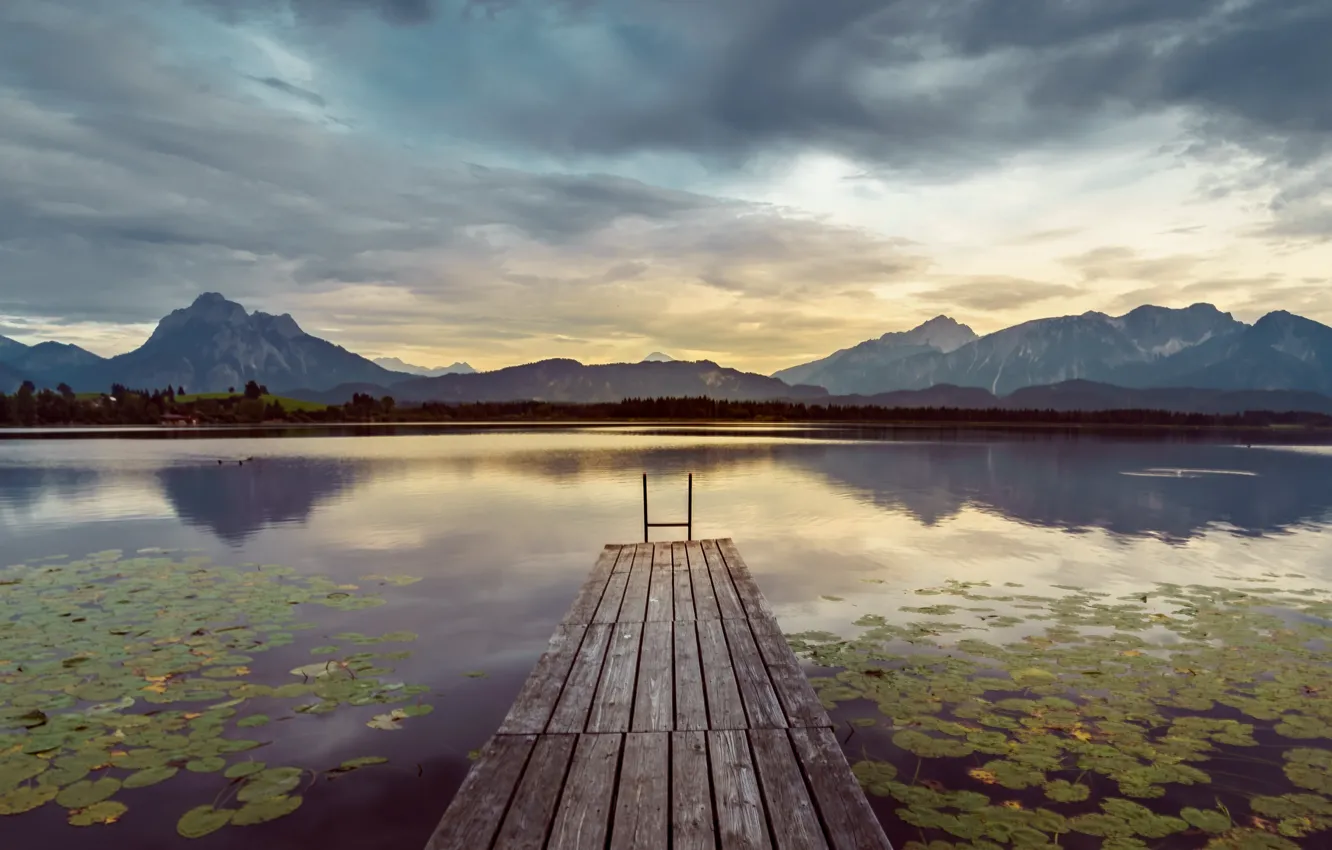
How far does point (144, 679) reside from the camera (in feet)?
41.8

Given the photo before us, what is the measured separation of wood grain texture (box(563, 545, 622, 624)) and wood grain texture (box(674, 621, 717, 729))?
2.03 metres

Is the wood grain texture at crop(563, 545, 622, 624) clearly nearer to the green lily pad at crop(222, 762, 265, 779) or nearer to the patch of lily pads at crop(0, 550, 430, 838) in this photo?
the patch of lily pads at crop(0, 550, 430, 838)

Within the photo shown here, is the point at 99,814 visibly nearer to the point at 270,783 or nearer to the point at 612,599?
the point at 270,783

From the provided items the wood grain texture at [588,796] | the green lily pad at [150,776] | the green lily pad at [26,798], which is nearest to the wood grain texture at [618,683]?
the wood grain texture at [588,796]

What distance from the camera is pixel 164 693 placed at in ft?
40.0

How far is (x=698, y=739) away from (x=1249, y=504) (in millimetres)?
50336

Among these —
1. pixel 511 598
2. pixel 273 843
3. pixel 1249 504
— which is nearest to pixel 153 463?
pixel 511 598

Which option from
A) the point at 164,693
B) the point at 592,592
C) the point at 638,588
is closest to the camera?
the point at 164,693

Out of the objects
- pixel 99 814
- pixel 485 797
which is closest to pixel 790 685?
pixel 485 797

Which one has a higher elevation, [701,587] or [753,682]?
[753,682]

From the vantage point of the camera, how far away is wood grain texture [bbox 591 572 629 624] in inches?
538

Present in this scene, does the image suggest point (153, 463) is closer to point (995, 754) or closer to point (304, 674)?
point (304, 674)

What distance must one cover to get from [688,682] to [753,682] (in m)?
0.88

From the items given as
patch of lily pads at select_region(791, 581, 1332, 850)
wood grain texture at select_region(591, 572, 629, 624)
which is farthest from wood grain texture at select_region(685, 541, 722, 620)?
patch of lily pads at select_region(791, 581, 1332, 850)
